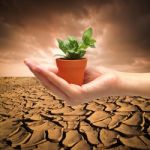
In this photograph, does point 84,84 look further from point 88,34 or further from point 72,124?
point 72,124

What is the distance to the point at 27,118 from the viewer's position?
2988mm

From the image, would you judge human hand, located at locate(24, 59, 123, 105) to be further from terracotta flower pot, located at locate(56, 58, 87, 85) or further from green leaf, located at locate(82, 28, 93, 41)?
green leaf, located at locate(82, 28, 93, 41)

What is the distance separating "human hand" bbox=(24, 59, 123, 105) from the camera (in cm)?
109

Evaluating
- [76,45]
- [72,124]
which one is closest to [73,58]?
[76,45]

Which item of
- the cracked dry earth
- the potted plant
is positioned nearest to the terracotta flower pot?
the potted plant

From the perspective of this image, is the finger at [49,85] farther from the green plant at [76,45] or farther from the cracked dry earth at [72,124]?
the cracked dry earth at [72,124]

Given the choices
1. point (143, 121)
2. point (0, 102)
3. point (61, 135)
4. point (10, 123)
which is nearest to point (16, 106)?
point (0, 102)

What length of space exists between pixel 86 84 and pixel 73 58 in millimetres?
106

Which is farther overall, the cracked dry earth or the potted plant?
the cracked dry earth

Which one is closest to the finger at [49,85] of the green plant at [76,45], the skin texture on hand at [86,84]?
the skin texture on hand at [86,84]

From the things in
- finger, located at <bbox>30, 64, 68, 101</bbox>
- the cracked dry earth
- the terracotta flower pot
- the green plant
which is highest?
the green plant

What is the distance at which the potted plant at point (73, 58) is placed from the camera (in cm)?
110

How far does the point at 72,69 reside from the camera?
3.60 ft

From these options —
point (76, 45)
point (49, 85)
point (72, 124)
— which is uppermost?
point (76, 45)
